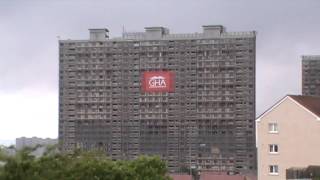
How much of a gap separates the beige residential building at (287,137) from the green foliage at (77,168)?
689 inches

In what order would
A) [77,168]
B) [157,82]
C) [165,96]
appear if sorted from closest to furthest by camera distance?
[77,168]
[165,96]
[157,82]

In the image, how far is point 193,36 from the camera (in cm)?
12475

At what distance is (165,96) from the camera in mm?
122938

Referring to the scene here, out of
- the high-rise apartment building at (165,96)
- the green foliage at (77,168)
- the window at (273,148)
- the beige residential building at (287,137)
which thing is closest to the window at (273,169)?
the beige residential building at (287,137)

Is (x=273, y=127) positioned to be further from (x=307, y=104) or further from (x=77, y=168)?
(x=77, y=168)

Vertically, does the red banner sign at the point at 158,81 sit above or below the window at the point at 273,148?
above

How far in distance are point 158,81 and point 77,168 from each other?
94.2 m

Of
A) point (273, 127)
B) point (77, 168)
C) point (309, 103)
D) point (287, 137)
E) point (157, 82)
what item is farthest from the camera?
point (157, 82)

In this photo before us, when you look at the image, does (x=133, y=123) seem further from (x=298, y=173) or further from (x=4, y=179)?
(x=4, y=179)

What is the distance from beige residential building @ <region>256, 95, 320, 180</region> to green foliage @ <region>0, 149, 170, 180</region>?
689 inches

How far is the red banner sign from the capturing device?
124m

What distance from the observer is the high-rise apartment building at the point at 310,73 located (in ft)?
420

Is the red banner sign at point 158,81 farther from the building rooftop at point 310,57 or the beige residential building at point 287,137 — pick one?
the beige residential building at point 287,137

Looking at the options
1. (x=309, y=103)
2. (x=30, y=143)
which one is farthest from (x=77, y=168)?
(x=309, y=103)
